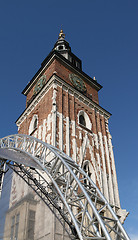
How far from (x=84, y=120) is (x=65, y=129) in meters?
3.55

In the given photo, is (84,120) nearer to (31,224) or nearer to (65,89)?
(65,89)

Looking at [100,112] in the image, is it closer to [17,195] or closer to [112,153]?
[112,153]

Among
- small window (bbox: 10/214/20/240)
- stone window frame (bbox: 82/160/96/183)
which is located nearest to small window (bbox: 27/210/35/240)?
small window (bbox: 10/214/20/240)

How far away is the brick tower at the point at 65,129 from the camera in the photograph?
13.4 meters

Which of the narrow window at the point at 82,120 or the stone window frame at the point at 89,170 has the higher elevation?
the narrow window at the point at 82,120

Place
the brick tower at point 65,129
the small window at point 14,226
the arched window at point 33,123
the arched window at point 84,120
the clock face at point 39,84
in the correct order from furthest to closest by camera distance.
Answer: the clock face at point 39,84
the arched window at point 33,123
the arched window at point 84,120
the brick tower at point 65,129
the small window at point 14,226

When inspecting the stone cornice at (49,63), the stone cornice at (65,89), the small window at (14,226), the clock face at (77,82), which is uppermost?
the stone cornice at (49,63)

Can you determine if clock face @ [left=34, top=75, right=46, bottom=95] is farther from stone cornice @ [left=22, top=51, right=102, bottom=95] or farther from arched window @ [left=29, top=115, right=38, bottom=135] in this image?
arched window @ [left=29, top=115, right=38, bottom=135]

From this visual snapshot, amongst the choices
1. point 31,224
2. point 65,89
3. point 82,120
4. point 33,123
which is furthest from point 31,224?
point 65,89

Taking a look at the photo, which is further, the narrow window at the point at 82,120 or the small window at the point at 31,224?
the narrow window at the point at 82,120

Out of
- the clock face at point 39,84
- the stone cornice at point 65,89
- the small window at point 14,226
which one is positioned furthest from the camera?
the clock face at point 39,84

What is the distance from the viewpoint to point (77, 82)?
74.0 feet

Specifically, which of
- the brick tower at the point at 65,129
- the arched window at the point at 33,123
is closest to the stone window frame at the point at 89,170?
the brick tower at the point at 65,129

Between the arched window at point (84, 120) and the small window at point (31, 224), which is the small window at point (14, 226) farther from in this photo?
the arched window at point (84, 120)
